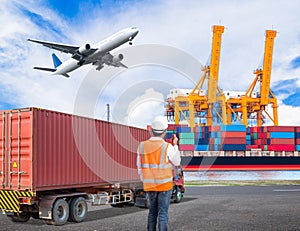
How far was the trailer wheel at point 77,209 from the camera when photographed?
11.0m

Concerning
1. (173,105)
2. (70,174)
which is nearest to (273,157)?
(173,105)

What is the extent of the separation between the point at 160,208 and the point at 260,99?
63181 millimetres

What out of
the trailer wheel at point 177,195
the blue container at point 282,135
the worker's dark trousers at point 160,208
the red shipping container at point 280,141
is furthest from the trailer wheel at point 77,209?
the blue container at point 282,135

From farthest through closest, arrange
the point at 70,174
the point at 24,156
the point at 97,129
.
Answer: the point at 97,129 < the point at 70,174 < the point at 24,156

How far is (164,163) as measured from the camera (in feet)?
18.1

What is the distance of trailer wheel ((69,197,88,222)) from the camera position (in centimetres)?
1096

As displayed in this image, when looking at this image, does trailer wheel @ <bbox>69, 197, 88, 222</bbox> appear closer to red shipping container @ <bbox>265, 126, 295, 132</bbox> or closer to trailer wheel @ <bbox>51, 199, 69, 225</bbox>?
trailer wheel @ <bbox>51, 199, 69, 225</bbox>

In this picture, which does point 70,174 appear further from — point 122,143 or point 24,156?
point 122,143

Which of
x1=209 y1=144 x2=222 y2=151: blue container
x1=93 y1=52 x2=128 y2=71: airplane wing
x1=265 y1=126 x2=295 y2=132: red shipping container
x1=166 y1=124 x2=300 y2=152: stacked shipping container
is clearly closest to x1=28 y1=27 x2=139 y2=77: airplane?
x1=93 y1=52 x2=128 y2=71: airplane wing

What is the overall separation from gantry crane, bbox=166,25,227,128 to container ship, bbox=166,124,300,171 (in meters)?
4.72

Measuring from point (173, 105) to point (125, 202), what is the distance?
52.2m

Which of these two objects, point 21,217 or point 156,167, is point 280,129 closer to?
point 21,217

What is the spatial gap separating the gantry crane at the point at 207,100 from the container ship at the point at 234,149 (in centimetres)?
472

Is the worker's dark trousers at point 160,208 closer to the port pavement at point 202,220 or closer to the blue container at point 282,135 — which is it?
the port pavement at point 202,220
